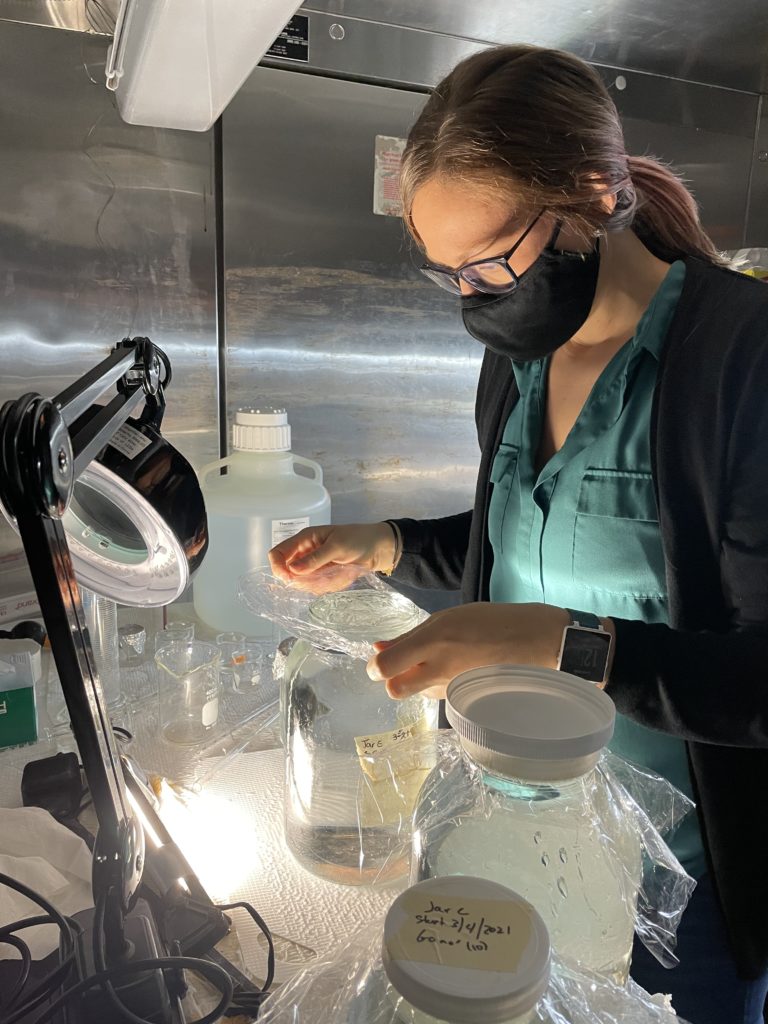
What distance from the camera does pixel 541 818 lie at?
467 mm

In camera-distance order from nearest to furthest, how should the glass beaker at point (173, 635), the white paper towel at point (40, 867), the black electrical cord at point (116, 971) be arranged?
the black electrical cord at point (116, 971) → the white paper towel at point (40, 867) → the glass beaker at point (173, 635)

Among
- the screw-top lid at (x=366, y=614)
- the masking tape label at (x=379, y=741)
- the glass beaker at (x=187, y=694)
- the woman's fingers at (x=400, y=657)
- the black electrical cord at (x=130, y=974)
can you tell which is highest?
the woman's fingers at (x=400, y=657)

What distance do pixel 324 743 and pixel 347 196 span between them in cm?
126

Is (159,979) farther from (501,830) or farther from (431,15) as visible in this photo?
(431,15)

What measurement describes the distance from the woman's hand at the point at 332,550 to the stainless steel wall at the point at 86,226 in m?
0.66

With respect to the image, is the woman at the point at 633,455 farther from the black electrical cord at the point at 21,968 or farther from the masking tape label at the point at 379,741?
the black electrical cord at the point at 21,968

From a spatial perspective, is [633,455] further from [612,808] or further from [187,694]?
[187,694]

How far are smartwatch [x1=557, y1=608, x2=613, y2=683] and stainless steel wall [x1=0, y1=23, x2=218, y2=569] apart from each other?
115 cm

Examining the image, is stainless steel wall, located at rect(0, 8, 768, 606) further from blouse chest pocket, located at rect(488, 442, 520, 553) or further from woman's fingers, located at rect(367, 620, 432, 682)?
woman's fingers, located at rect(367, 620, 432, 682)

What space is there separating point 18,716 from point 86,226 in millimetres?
948

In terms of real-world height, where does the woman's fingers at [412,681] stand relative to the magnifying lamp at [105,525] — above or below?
below

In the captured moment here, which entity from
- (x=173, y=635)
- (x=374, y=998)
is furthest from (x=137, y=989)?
(x=173, y=635)

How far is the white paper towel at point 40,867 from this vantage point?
0.63 meters

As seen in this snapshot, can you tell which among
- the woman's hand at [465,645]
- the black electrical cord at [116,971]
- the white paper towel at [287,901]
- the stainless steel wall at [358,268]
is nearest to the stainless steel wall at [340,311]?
the stainless steel wall at [358,268]
